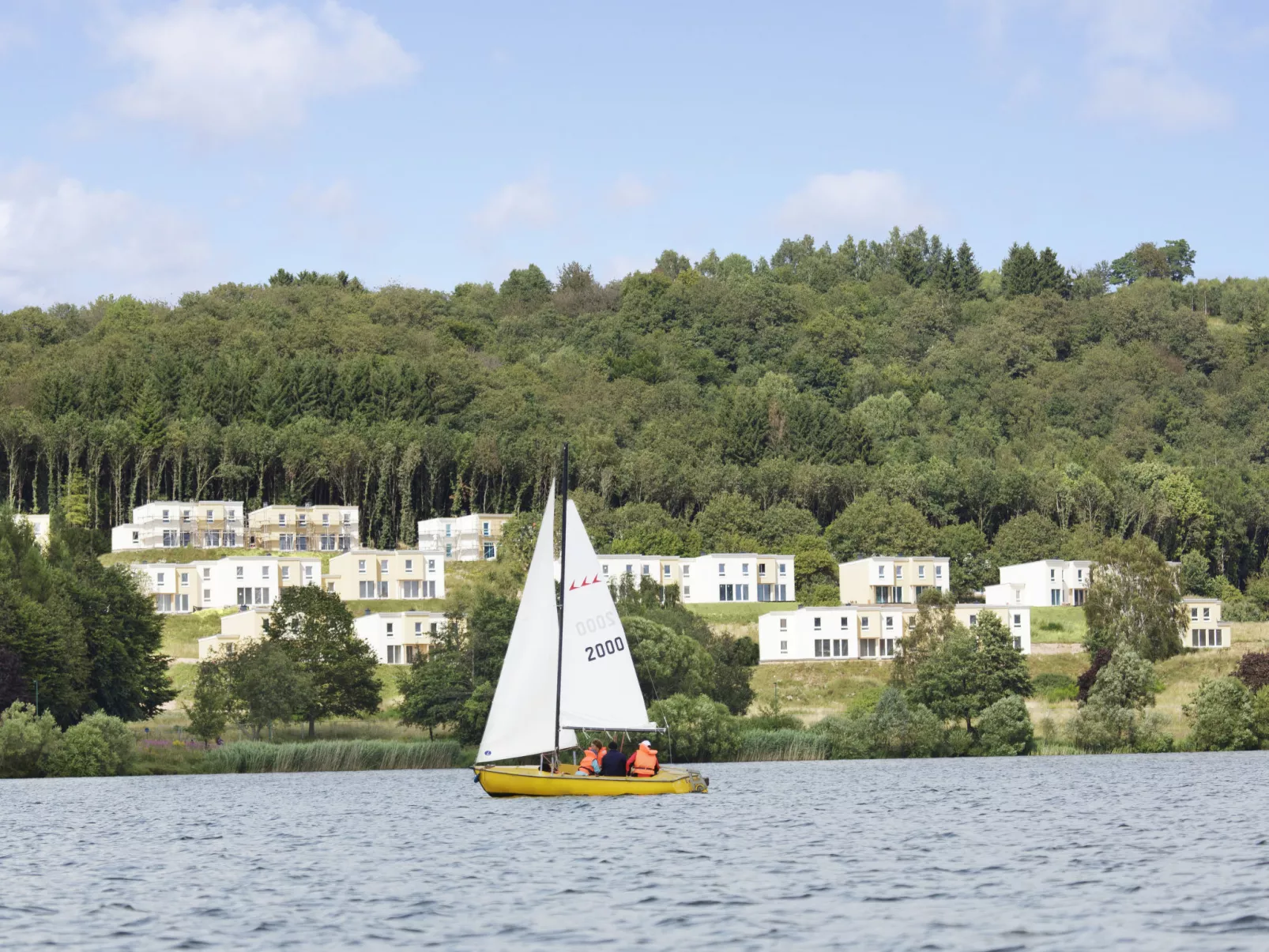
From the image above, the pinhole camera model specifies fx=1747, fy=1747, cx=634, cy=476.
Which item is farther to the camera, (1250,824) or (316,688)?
(316,688)

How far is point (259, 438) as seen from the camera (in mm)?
177375

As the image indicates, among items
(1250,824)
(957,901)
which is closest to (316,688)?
(1250,824)

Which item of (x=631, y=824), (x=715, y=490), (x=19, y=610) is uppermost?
(x=715, y=490)

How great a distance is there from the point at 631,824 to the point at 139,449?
138845 millimetres

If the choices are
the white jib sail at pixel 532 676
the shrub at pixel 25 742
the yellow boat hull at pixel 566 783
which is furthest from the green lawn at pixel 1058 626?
the white jib sail at pixel 532 676

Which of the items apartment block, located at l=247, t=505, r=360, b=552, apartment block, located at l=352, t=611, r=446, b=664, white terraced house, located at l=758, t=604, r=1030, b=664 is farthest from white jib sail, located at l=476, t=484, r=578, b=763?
apartment block, located at l=247, t=505, r=360, b=552

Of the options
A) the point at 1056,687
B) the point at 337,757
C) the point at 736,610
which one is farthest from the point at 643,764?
the point at 736,610

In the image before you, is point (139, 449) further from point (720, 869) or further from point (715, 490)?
point (720, 869)

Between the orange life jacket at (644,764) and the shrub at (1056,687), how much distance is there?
5751 centimetres

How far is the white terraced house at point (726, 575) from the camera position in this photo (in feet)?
496

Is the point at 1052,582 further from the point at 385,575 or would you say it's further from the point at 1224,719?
the point at 1224,719

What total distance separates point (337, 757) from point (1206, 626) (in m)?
78.9

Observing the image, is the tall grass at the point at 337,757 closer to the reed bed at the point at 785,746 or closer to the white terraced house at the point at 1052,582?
the reed bed at the point at 785,746

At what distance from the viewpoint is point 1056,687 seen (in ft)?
369
